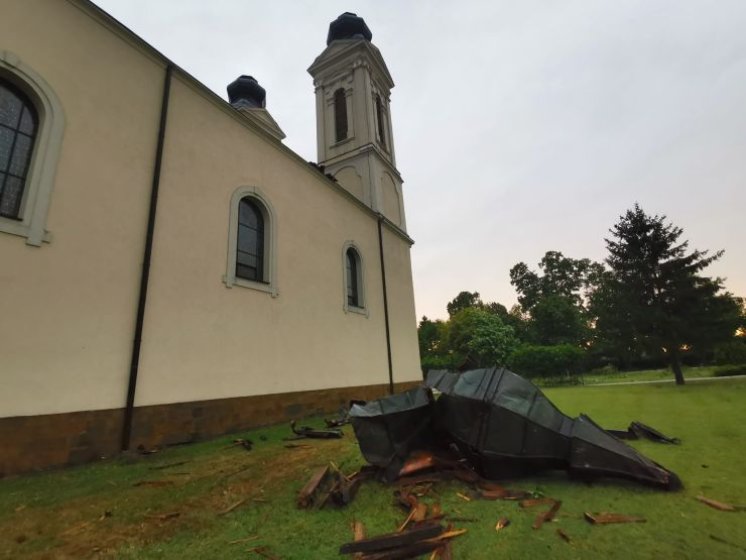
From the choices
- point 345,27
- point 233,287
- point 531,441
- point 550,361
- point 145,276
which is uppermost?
point 345,27

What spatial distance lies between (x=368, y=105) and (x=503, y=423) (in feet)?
58.5

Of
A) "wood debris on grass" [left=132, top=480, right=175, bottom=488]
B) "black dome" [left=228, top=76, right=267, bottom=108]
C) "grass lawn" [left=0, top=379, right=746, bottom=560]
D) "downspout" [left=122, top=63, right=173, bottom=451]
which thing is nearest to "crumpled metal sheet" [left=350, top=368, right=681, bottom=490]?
"grass lawn" [left=0, top=379, right=746, bottom=560]

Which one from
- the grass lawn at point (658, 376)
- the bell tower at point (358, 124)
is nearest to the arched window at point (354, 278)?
the bell tower at point (358, 124)

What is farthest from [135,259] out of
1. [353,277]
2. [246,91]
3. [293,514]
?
[246,91]

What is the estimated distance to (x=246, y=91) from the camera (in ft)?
74.5

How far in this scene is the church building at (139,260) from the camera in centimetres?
499

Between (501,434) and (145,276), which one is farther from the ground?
(145,276)

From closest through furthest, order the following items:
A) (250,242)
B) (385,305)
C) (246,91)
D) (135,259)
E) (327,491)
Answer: (327,491) → (135,259) → (250,242) → (385,305) → (246,91)

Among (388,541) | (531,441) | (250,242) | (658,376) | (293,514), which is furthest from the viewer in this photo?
(658,376)

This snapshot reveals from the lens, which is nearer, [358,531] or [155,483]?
[358,531]

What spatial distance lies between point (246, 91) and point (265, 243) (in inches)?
725

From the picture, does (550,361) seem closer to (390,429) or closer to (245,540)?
(390,429)

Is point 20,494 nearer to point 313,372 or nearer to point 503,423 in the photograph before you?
point 503,423

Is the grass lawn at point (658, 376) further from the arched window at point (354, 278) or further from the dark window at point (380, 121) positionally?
the dark window at point (380, 121)
